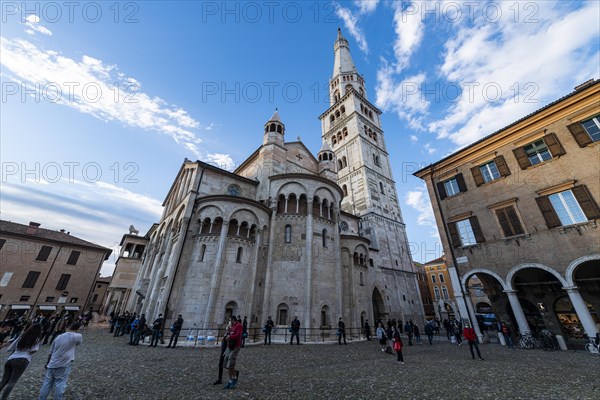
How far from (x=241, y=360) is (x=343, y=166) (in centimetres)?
3337

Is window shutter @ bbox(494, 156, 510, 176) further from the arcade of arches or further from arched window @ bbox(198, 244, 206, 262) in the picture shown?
arched window @ bbox(198, 244, 206, 262)

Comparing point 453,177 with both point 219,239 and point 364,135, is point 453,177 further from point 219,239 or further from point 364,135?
point 364,135

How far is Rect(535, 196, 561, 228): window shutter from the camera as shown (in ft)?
43.5

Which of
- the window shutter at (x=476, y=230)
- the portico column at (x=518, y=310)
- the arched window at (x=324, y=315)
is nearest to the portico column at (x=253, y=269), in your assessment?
the arched window at (x=324, y=315)

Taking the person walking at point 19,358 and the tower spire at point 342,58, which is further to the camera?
the tower spire at point 342,58

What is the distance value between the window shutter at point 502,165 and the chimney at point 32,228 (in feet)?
160

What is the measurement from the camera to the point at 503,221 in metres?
15.1

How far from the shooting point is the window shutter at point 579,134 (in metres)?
13.1

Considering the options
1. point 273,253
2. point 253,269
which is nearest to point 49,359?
point 253,269

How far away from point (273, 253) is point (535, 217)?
1704 centimetres

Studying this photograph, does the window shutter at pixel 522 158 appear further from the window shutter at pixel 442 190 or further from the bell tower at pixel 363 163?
the bell tower at pixel 363 163

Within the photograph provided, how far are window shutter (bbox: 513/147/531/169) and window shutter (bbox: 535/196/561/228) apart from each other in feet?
7.46

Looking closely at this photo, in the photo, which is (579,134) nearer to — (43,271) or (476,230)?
(476,230)

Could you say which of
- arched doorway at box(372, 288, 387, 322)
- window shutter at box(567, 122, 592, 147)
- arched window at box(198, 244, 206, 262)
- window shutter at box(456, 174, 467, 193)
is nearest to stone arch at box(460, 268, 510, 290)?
window shutter at box(456, 174, 467, 193)
